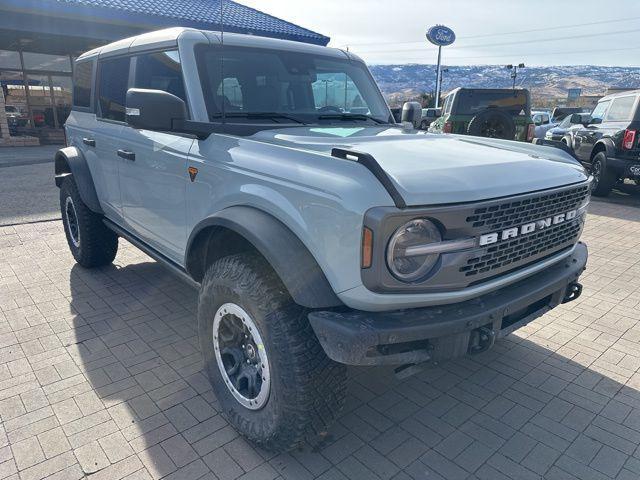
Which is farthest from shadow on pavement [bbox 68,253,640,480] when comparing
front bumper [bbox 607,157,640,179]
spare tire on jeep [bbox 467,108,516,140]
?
spare tire on jeep [bbox 467,108,516,140]

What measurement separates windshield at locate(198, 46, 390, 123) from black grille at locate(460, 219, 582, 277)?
5.20ft

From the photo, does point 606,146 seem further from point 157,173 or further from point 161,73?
point 157,173

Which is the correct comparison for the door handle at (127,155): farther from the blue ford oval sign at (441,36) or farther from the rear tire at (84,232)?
the blue ford oval sign at (441,36)

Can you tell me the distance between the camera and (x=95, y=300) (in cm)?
436

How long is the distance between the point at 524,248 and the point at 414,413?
1230mm

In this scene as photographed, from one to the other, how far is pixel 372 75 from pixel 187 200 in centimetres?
207

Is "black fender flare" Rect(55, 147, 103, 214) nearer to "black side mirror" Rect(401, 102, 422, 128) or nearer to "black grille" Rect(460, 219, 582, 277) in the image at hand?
"black side mirror" Rect(401, 102, 422, 128)

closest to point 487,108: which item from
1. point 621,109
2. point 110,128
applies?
point 621,109

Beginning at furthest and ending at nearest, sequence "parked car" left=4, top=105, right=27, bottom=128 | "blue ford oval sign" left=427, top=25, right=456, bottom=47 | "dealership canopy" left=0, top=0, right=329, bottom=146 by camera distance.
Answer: "blue ford oval sign" left=427, top=25, right=456, bottom=47 < "parked car" left=4, top=105, right=27, bottom=128 < "dealership canopy" left=0, top=0, right=329, bottom=146

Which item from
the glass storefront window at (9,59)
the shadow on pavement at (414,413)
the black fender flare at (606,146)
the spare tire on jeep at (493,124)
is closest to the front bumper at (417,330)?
the shadow on pavement at (414,413)

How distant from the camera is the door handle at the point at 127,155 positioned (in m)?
3.59

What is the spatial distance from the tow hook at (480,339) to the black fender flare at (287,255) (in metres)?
0.66

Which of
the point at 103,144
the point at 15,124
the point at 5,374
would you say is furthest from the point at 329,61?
the point at 15,124

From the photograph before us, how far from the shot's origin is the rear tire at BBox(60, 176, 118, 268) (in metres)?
4.72
